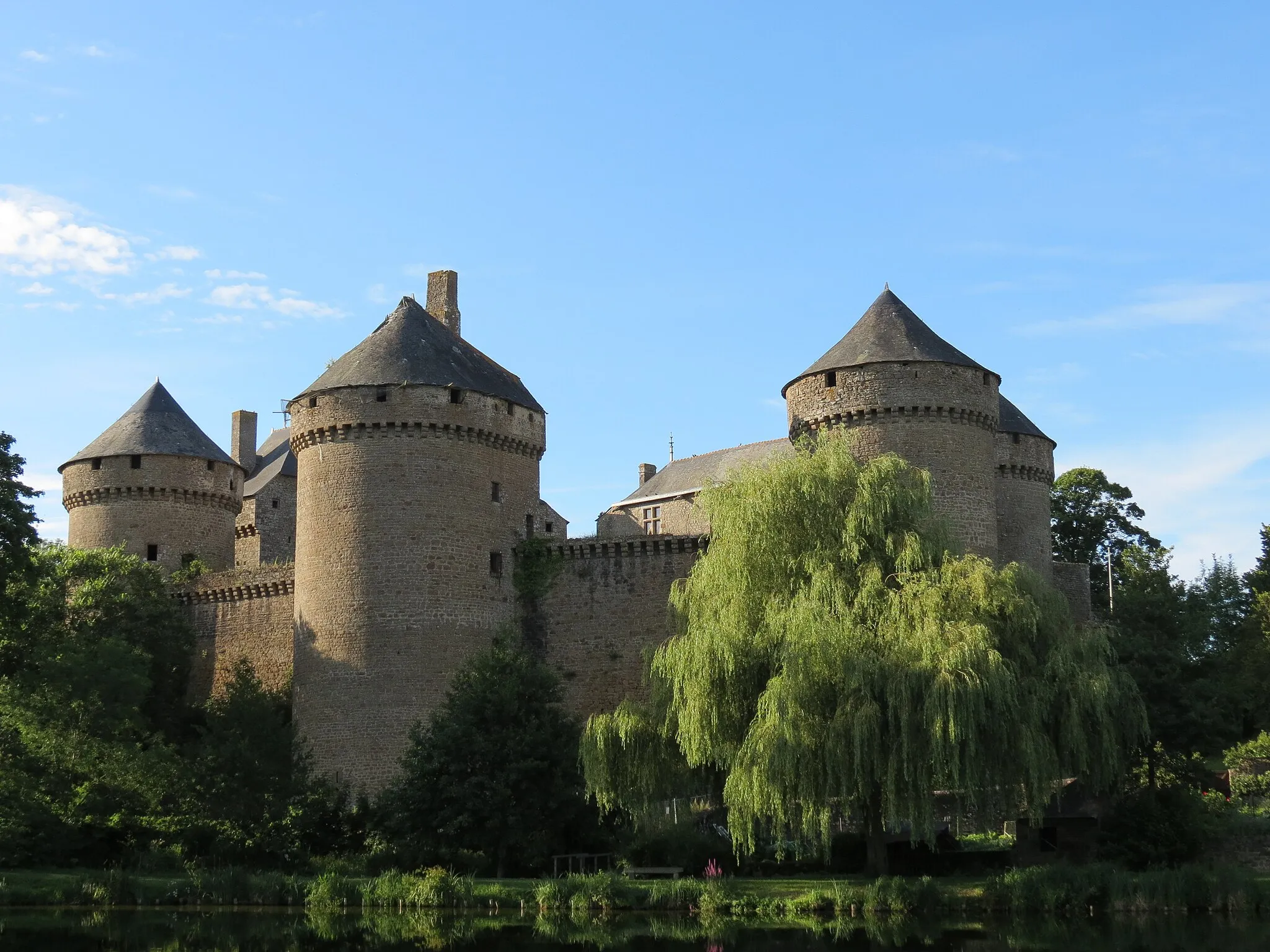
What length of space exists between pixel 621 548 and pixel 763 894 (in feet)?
31.5

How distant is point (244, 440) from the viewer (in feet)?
143

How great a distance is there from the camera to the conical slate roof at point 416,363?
97.2 ft

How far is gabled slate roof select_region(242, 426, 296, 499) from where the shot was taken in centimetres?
4147

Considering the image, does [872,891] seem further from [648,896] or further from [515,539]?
[515,539]

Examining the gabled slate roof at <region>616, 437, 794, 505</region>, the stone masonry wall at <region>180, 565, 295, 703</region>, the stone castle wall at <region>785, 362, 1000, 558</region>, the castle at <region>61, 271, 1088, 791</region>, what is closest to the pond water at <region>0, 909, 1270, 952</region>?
the castle at <region>61, 271, 1088, 791</region>

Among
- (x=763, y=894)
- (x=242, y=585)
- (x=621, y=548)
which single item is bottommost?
(x=763, y=894)

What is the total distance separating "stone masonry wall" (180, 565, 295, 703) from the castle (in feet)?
0.18

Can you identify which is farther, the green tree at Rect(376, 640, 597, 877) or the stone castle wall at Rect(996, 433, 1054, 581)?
the stone castle wall at Rect(996, 433, 1054, 581)

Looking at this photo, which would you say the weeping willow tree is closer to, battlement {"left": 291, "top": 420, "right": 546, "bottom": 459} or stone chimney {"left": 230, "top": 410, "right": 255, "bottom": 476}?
battlement {"left": 291, "top": 420, "right": 546, "bottom": 459}

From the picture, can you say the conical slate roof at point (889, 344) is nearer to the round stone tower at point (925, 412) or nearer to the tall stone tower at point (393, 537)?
the round stone tower at point (925, 412)

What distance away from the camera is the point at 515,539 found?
30594mm

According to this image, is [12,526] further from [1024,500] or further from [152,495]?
[1024,500]

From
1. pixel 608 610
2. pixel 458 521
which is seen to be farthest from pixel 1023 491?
pixel 458 521

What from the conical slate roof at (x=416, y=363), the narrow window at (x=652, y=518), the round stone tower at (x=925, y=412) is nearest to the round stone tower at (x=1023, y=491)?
the round stone tower at (x=925, y=412)
